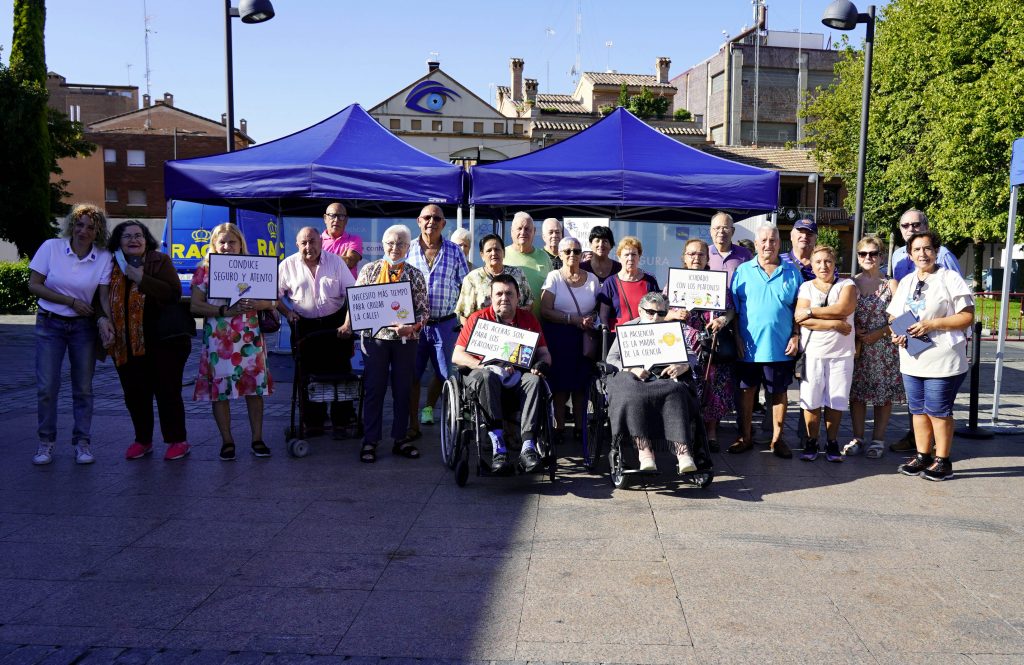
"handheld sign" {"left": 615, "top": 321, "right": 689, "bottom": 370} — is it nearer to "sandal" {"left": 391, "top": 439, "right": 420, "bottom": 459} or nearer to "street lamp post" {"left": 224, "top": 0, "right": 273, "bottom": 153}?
"sandal" {"left": 391, "top": 439, "right": 420, "bottom": 459}

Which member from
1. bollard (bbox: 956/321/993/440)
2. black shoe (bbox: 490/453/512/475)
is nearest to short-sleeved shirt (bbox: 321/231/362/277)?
black shoe (bbox: 490/453/512/475)

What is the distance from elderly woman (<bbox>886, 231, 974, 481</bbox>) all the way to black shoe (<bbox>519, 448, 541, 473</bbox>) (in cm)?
280

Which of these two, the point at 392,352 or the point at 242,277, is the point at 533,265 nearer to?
the point at 392,352

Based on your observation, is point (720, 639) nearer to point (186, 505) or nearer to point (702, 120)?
point (186, 505)

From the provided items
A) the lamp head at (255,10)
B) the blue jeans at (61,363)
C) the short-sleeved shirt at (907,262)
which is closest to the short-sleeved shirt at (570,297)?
the short-sleeved shirt at (907,262)

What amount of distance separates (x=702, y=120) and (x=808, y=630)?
66816 millimetres

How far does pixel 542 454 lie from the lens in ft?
19.1

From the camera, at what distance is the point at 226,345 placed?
21.3ft

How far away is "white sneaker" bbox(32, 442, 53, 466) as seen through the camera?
6367 mm

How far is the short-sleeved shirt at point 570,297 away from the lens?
22.5 ft

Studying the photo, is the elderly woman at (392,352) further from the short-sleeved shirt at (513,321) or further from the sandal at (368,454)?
the short-sleeved shirt at (513,321)

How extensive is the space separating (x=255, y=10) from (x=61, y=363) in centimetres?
655

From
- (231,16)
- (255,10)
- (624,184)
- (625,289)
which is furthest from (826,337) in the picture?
→ (231,16)

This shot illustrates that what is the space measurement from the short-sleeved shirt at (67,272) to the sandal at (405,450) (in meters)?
2.45
